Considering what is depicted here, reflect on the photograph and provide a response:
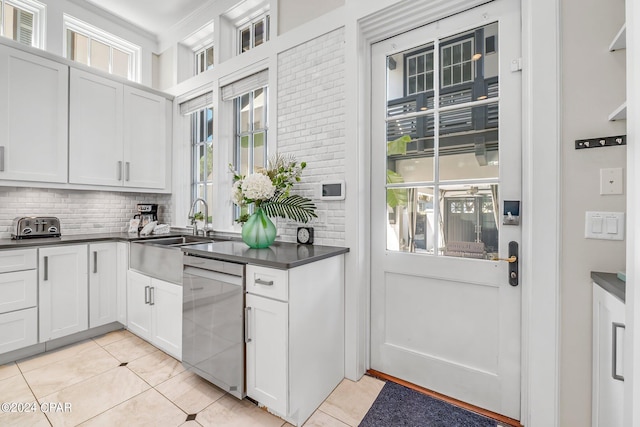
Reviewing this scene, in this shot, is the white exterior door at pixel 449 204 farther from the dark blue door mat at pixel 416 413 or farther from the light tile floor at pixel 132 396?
the light tile floor at pixel 132 396

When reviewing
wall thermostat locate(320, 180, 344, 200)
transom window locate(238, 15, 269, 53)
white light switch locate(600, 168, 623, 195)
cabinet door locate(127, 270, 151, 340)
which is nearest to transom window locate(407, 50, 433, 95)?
wall thermostat locate(320, 180, 344, 200)

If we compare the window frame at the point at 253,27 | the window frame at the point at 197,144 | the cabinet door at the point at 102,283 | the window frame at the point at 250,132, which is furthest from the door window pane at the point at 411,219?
the cabinet door at the point at 102,283

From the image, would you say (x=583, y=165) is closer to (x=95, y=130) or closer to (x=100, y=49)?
(x=95, y=130)

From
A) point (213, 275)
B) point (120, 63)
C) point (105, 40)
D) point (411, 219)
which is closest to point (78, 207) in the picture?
point (120, 63)

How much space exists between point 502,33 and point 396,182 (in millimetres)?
1014

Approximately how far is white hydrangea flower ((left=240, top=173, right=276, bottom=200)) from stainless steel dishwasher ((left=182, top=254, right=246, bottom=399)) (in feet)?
1.48

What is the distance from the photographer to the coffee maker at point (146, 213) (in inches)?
128

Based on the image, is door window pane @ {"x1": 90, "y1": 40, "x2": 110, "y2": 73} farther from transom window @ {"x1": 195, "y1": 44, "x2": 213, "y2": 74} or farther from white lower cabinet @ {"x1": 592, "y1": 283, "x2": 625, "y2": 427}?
white lower cabinet @ {"x1": 592, "y1": 283, "x2": 625, "y2": 427}

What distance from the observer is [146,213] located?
3.33 metres

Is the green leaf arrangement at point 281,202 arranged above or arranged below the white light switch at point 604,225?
above

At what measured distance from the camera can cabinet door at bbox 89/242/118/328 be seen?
2.53m

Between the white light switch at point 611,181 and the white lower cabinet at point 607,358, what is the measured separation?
425 mm

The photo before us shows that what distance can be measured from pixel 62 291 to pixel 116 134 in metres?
1.57

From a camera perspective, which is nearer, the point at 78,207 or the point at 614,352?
the point at 614,352
